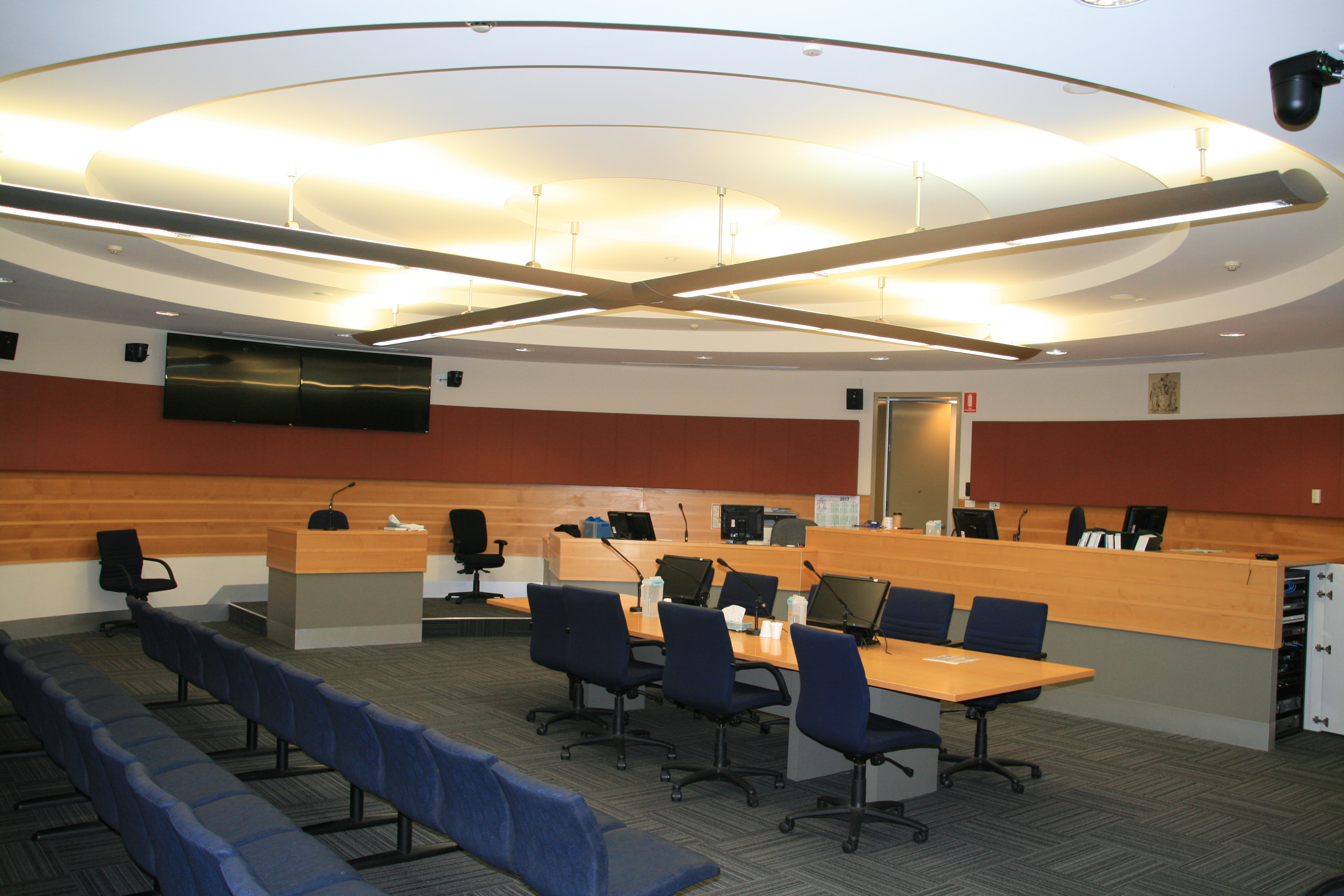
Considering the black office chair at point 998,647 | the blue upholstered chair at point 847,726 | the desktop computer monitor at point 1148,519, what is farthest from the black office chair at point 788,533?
the blue upholstered chair at point 847,726

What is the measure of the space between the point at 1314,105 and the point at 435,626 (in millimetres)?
8592

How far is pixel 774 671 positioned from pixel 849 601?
0.98m

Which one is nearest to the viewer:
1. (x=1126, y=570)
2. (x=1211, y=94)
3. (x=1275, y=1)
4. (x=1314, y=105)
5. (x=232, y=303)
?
(x=1275, y=1)

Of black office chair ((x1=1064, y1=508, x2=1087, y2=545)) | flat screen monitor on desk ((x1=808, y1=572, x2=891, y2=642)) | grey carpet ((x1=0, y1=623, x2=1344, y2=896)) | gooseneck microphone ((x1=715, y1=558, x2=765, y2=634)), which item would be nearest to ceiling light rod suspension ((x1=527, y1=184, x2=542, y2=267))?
gooseneck microphone ((x1=715, y1=558, x2=765, y2=634))

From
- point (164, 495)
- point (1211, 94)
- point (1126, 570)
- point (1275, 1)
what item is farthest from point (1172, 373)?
point (164, 495)

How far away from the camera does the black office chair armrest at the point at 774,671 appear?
192 inches

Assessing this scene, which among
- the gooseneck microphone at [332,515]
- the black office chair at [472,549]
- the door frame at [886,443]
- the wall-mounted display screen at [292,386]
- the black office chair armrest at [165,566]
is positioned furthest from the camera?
the door frame at [886,443]

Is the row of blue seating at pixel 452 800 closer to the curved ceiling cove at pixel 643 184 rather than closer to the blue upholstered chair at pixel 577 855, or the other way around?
the blue upholstered chair at pixel 577 855

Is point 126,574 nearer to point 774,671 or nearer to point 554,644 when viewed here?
point 554,644

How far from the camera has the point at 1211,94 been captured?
3234mm

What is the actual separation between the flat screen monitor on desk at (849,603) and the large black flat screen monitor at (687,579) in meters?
0.92

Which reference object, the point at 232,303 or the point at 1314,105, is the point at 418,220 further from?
the point at 1314,105

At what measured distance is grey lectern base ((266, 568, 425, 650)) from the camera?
848 cm

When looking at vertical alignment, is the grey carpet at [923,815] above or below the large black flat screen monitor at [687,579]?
below
